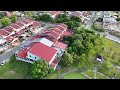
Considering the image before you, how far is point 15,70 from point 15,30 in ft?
6.12

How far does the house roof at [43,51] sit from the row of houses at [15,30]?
2.98ft

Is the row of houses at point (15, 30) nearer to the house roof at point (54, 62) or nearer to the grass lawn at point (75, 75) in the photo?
the house roof at point (54, 62)

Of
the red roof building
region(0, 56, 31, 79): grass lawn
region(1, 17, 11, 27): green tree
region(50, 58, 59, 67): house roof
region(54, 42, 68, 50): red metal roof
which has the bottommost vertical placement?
region(0, 56, 31, 79): grass lawn

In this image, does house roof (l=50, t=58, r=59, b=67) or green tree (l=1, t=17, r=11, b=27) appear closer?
house roof (l=50, t=58, r=59, b=67)

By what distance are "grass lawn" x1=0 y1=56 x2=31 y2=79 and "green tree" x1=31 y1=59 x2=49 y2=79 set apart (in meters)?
0.20

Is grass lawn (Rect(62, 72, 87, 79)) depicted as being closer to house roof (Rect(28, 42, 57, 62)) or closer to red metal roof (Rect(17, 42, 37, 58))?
house roof (Rect(28, 42, 57, 62))

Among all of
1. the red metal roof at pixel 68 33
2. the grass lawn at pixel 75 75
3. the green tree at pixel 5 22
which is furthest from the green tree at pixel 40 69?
the green tree at pixel 5 22

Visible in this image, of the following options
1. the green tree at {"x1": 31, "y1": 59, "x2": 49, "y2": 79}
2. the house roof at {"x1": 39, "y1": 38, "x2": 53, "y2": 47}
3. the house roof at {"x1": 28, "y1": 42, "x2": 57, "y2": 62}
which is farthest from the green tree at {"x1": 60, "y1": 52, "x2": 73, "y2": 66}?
the house roof at {"x1": 39, "y1": 38, "x2": 53, "y2": 47}

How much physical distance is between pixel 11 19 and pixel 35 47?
7.72ft

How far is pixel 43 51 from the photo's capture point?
4.24m

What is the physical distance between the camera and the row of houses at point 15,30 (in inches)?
198

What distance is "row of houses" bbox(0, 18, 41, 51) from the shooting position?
16.5 ft

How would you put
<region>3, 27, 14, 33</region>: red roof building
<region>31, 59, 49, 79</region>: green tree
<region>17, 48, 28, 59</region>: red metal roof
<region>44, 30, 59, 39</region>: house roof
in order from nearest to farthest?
1. <region>31, 59, 49, 79</region>: green tree
2. <region>17, 48, 28, 59</region>: red metal roof
3. <region>44, 30, 59, 39</region>: house roof
4. <region>3, 27, 14, 33</region>: red roof building
